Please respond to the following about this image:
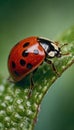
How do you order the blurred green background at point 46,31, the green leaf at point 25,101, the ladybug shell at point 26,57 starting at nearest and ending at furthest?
the green leaf at point 25,101 → the ladybug shell at point 26,57 → the blurred green background at point 46,31

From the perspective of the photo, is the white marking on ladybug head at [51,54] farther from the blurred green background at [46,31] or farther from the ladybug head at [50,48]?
the blurred green background at [46,31]

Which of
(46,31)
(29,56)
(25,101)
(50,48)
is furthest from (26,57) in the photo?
(46,31)

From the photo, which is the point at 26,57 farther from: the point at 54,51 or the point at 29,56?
the point at 54,51

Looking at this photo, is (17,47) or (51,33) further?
(51,33)

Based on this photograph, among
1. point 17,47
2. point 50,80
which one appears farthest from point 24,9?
point 50,80

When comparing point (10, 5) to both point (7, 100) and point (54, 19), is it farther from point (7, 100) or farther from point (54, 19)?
point (7, 100)

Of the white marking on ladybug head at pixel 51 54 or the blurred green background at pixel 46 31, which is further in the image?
the blurred green background at pixel 46 31

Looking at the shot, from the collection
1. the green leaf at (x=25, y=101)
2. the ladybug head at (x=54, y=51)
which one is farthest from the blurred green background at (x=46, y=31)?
the green leaf at (x=25, y=101)

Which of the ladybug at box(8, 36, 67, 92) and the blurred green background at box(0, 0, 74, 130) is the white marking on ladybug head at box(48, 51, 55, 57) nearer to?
the ladybug at box(8, 36, 67, 92)
